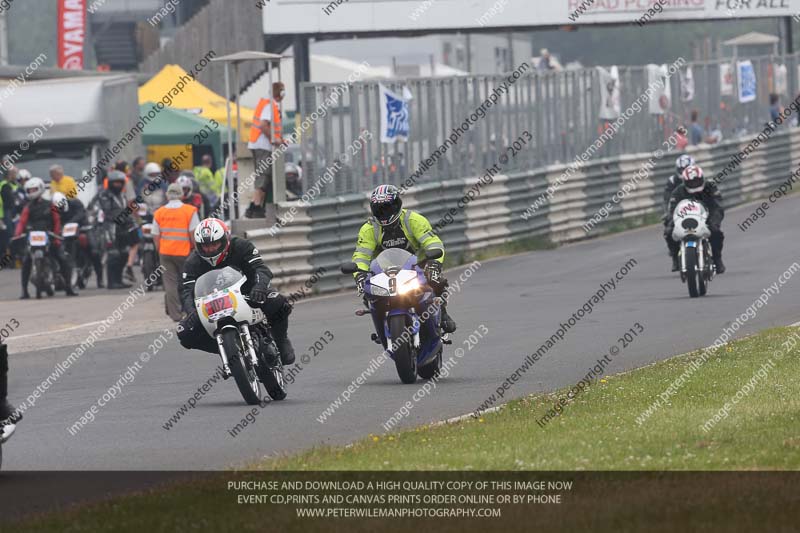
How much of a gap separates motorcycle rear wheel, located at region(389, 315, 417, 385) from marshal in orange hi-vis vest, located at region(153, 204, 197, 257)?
22.9 ft

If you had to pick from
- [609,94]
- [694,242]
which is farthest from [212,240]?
[609,94]

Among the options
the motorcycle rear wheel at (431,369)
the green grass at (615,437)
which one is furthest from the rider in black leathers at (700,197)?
the green grass at (615,437)

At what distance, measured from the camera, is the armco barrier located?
75.6 ft

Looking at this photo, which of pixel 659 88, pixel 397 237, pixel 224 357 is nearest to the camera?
pixel 224 357

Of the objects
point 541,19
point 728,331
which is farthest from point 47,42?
point 728,331

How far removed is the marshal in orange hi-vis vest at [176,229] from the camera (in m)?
20.2

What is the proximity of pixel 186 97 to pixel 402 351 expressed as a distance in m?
21.9

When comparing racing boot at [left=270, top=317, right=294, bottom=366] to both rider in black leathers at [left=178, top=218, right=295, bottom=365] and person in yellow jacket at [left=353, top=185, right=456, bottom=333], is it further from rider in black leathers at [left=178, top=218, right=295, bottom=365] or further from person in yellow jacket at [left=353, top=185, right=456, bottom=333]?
person in yellow jacket at [left=353, top=185, right=456, bottom=333]

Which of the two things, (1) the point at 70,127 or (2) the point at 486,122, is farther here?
(1) the point at 70,127

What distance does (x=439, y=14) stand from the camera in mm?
36844

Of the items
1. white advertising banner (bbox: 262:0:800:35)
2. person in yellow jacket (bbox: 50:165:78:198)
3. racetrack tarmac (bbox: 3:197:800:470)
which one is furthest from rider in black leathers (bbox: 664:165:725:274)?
white advertising banner (bbox: 262:0:800:35)

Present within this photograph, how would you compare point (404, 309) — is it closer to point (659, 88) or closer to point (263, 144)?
point (263, 144)

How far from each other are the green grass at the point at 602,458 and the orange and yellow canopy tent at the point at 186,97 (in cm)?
2189

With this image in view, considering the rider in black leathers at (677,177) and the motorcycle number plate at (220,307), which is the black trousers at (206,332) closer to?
the motorcycle number plate at (220,307)
